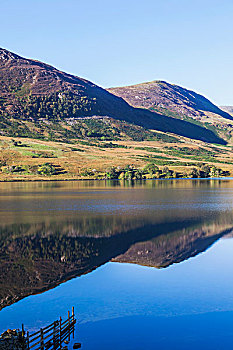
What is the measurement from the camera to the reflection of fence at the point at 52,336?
21181 millimetres

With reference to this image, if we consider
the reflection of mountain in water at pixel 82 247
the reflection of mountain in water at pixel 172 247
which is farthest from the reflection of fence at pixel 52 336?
the reflection of mountain in water at pixel 172 247

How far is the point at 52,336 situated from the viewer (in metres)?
23.1

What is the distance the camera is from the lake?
2419 cm

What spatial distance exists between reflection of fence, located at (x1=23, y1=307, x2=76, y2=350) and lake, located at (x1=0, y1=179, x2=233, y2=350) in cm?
66

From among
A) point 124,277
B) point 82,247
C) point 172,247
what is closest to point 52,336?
point 124,277

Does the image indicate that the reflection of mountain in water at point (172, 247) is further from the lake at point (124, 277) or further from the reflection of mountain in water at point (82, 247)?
the lake at point (124, 277)

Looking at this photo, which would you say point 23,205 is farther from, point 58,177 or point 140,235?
point 58,177

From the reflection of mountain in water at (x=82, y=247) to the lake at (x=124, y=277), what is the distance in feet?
0.35

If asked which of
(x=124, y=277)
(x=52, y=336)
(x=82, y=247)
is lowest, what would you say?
(x=52, y=336)

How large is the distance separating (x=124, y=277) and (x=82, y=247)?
11280 millimetres

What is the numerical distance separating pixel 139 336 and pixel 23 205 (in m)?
63.5

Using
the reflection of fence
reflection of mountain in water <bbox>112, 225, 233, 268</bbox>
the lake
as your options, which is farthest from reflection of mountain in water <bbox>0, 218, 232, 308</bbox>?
the reflection of fence

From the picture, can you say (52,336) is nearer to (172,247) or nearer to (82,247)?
(82,247)

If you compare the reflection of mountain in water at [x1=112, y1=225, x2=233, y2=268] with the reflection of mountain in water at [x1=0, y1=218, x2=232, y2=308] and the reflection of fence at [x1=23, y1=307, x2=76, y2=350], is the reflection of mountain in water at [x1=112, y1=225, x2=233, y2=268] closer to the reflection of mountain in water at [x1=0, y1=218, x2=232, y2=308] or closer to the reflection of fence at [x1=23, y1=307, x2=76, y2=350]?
the reflection of mountain in water at [x1=0, y1=218, x2=232, y2=308]
